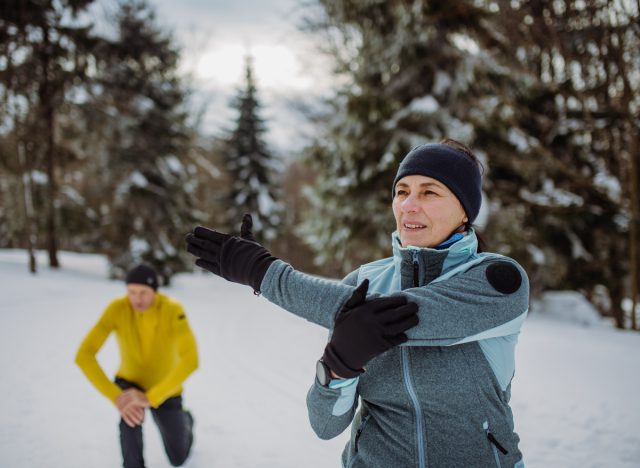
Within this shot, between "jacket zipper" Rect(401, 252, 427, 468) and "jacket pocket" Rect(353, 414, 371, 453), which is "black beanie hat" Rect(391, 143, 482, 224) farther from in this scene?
"jacket pocket" Rect(353, 414, 371, 453)

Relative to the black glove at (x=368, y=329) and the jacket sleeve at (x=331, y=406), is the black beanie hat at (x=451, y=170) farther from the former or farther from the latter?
the jacket sleeve at (x=331, y=406)

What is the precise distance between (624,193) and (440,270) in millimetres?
9624

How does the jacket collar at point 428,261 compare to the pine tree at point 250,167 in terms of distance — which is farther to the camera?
the pine tree at point 250,167

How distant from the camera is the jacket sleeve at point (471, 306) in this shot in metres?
1.32

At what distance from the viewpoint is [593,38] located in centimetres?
789

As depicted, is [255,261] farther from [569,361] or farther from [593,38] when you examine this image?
[593,38]

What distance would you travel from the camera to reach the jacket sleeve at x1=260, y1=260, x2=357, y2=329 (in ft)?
4.40

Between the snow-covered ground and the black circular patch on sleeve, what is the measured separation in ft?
11.0

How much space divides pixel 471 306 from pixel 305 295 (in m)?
0.52

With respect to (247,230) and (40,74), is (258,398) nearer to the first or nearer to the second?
(247,230)

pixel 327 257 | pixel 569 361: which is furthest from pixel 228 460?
pixel 327 257

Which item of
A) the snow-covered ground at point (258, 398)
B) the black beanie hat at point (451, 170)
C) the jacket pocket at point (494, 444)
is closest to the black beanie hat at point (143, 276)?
the snow-covered ground at point (258, 398)

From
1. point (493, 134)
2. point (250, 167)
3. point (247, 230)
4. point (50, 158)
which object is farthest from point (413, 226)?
point (250, 167)

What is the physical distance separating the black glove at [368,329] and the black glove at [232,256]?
1.02 ft
